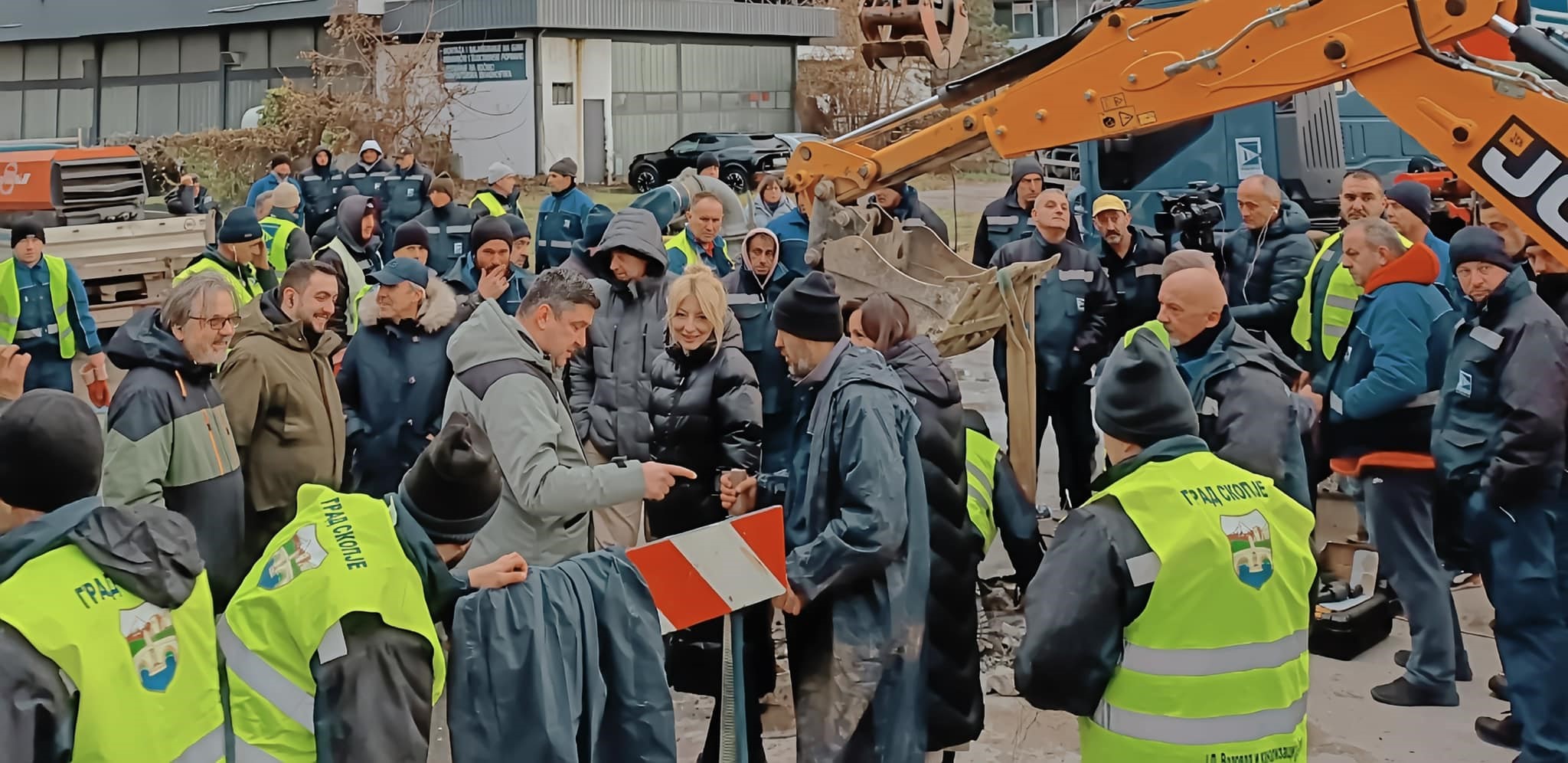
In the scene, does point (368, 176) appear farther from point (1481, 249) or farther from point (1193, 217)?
point (1481, 249)

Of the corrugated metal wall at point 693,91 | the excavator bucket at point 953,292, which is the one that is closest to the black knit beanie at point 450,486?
the excavator bucket at point 953,292

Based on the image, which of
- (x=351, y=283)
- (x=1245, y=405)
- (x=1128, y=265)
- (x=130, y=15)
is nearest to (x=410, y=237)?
(x=351, y=283)

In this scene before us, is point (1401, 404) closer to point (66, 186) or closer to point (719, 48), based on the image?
point (66, 186)

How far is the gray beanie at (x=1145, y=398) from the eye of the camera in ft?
10.6

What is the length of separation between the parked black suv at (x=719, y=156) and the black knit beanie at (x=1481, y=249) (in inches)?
997

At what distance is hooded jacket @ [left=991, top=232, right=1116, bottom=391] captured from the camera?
818 cm

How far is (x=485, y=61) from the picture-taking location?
32875mm

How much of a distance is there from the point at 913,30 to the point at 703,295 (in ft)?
8.96

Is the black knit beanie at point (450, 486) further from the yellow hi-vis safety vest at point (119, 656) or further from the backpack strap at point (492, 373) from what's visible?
the backpack strap at point (492, 373)

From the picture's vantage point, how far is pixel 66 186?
15633 millimetres

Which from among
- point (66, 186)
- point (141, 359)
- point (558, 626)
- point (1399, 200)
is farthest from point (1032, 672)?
point (66, 186)

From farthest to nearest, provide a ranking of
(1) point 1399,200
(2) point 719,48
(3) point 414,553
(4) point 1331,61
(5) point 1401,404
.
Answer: (2) point 719,48 < (1) point 1399,200 < (5) point 1401,404 < (4) point 1331,61 < (3) point 414,553

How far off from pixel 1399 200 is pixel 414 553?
5.62 metres

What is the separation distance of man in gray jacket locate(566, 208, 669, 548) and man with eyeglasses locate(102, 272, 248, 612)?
4.95 feet
